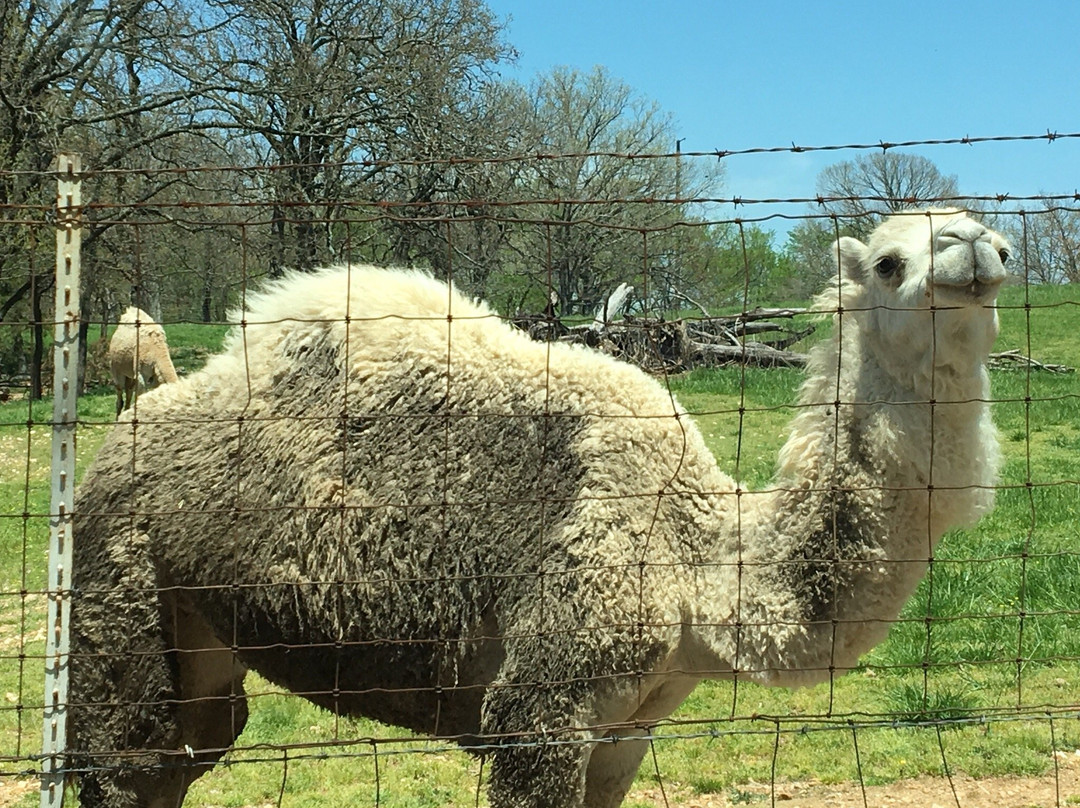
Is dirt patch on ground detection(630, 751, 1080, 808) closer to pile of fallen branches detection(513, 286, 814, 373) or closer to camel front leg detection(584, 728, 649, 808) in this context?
camel front leg detection(584, 728, 649, 808)

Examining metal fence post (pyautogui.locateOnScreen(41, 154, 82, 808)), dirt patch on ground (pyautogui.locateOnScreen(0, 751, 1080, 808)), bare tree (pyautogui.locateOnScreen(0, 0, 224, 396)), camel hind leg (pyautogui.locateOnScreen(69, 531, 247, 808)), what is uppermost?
bare tree (pyautogui.locateOnScreen(0, 0, 224, 396))

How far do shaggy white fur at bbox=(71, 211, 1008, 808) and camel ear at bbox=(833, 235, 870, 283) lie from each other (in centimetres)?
3

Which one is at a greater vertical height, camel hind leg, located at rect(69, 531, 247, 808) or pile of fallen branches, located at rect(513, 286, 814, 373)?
pile of fallen branches, located at rect(513, 286, 814, 373)

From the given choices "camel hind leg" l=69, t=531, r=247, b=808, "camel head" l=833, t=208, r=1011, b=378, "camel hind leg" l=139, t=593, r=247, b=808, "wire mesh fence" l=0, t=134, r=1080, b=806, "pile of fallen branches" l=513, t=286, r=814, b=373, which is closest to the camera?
"camel head" l=833, t=208, r=1011, b=378

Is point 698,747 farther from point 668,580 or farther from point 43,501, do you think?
point 43,501

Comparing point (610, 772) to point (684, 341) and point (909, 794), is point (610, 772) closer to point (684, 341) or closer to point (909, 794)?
point (909, 794)

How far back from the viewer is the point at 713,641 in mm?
3551

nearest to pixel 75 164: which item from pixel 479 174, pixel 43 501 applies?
pixel 43 501

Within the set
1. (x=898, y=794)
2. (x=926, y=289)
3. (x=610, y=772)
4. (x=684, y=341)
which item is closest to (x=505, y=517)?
(x=610, y=772)

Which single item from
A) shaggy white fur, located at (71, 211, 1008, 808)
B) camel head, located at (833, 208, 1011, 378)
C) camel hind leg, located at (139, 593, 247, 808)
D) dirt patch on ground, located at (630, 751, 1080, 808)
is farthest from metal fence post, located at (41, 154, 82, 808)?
dirt patch on ground, located at (630, 751, 1080, 808)

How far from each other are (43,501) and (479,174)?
7974 mm

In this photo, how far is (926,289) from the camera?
10.7 feet

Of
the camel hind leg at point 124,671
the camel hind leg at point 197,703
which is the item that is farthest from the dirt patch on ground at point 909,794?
the camel hind leg at point 124,671

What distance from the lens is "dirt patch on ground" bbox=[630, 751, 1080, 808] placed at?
4.77 meters
